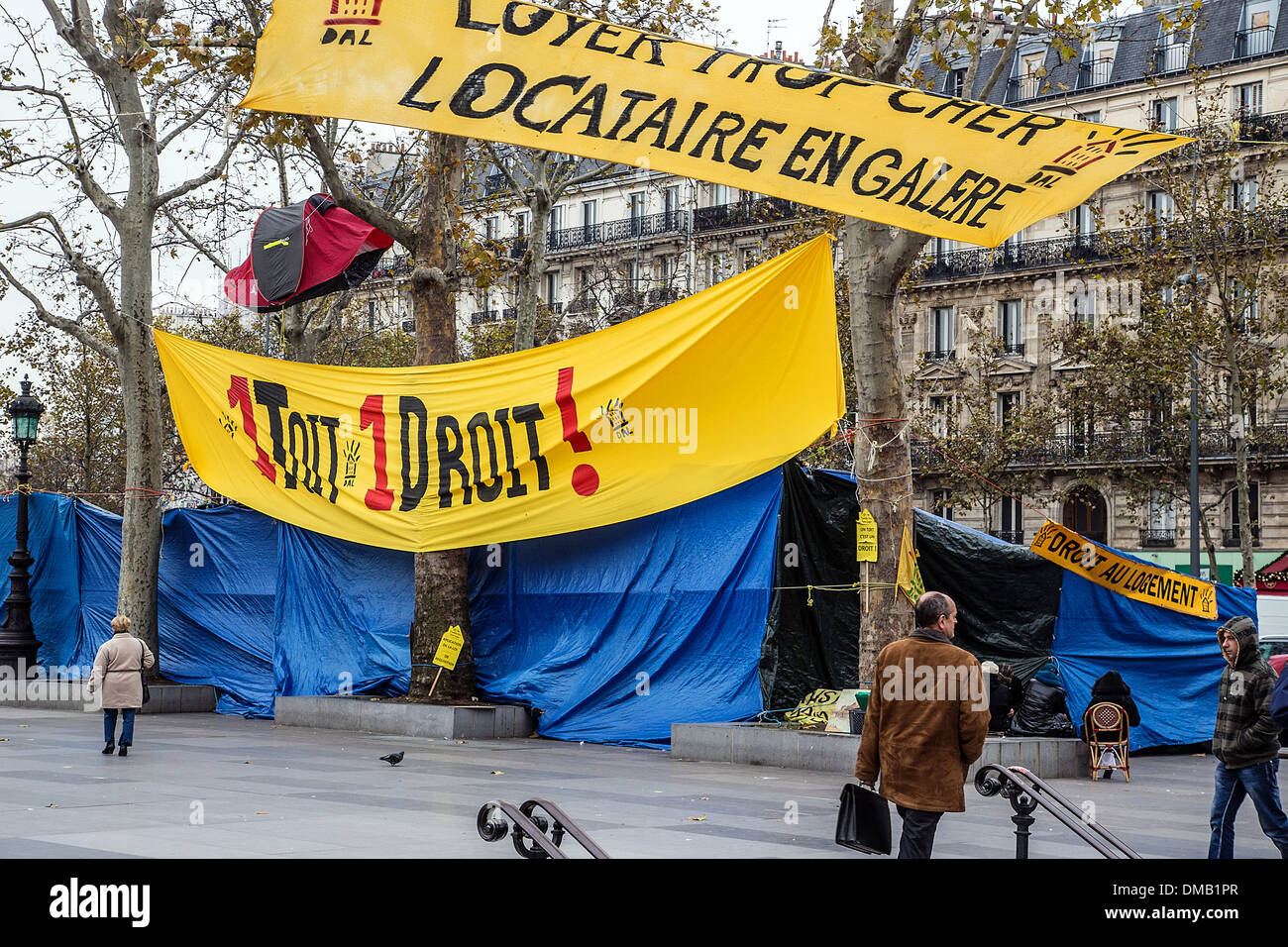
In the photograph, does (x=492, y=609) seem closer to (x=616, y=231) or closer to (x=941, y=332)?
(x=941, y=332)

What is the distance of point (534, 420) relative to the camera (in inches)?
652

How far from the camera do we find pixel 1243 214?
32406 millimetres

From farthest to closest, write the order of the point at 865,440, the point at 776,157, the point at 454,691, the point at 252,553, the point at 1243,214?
the point at 1243,214, the point at 252,553, the point at 454,691, the point at 865,440, the point at 776,157

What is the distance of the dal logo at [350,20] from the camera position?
34.6 feet

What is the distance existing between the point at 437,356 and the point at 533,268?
580cm

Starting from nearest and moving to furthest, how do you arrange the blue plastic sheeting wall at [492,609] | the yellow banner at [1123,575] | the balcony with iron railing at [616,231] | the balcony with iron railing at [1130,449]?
1. the blue plastic sheeting wall at [492,609]
2. the yellow banner at [1123,575]
3. the balcony with iron railing at [1130,449]
4. the balcony with iron railing at [616,231]

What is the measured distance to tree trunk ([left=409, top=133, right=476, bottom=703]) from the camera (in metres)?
18.3

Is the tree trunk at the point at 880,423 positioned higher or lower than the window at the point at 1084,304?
lower

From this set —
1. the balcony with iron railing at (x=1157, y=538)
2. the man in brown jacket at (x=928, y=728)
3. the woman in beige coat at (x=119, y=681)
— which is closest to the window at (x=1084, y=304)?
the balcony with iron railing at (x=1157, y=538)

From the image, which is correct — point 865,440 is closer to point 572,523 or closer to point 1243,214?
point 572,523

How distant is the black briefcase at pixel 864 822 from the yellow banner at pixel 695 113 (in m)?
4.61

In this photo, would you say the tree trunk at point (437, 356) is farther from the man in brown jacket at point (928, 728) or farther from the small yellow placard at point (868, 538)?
the man in brown jacket at point (928, 728)
